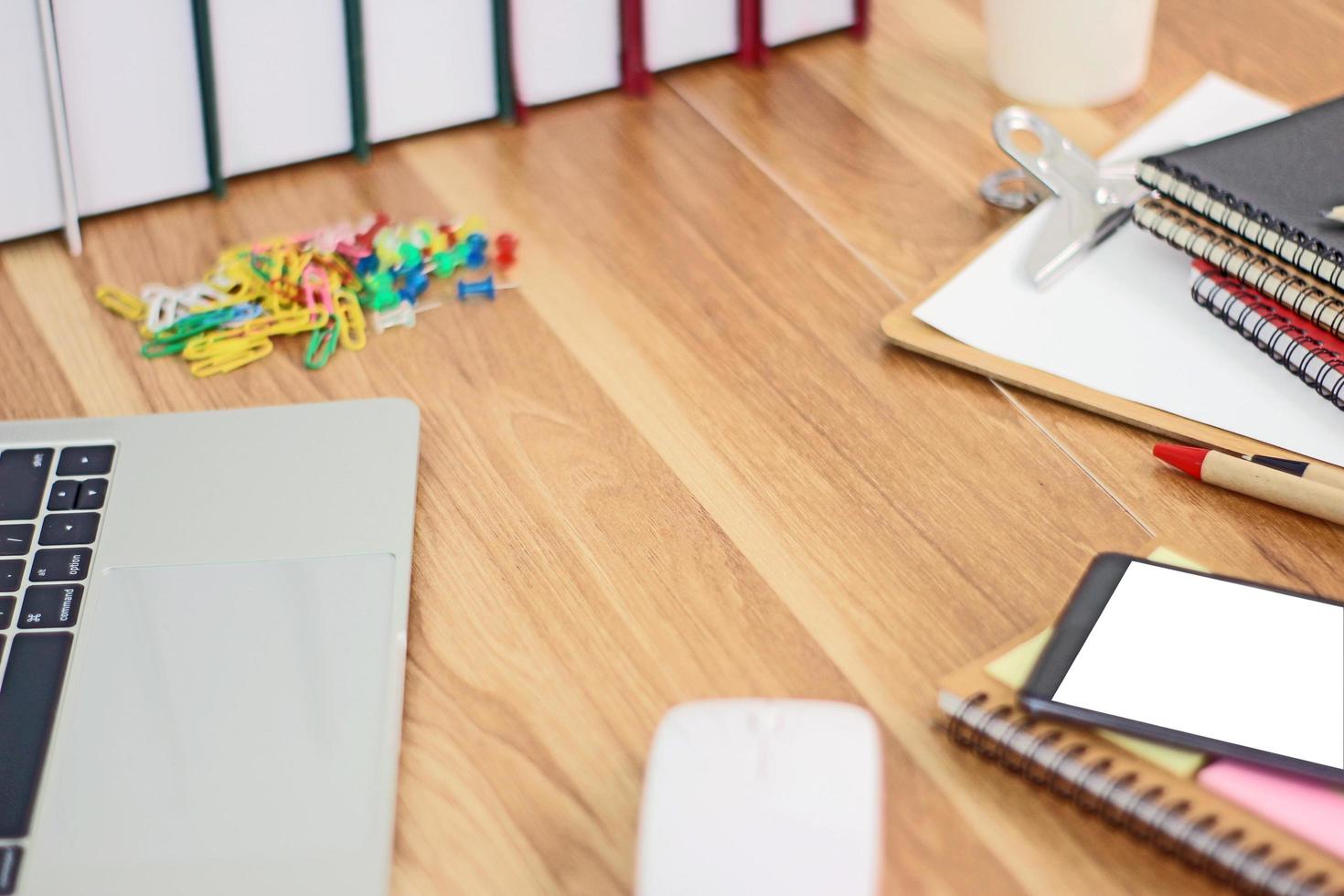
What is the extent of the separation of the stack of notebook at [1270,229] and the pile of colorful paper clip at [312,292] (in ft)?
1.25

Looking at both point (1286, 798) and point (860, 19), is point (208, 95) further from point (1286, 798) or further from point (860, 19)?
point (1286, 798)

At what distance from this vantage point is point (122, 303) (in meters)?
0.81

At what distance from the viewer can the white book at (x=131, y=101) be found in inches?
32.4

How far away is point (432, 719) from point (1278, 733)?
1.08ft

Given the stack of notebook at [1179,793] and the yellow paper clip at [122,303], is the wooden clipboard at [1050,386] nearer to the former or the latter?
the stack of notebook at [1179,793]

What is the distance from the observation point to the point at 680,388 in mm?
745

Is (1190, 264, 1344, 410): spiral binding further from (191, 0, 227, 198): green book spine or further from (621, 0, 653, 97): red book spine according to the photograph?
(191, 0, 227, 198): green book spine

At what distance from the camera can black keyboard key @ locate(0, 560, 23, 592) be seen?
607 mm

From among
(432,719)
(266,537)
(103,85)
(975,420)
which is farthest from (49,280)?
(975,420)

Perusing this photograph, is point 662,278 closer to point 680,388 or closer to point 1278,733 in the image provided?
point 680,388

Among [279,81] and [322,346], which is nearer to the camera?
[322,346]

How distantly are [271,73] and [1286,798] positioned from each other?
0.71 meters

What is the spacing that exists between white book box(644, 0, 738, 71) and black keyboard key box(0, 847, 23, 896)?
660 mm

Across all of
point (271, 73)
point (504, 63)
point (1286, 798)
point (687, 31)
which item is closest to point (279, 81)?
point (271, 73)
